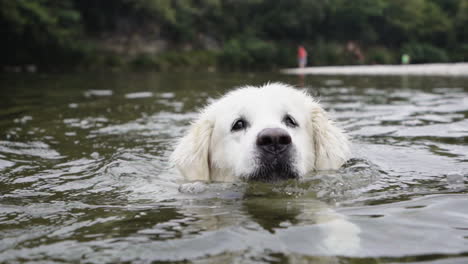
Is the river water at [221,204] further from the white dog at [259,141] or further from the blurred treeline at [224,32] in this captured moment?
the blurred treeline at [224,32]

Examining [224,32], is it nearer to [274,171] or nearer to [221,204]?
[274,171]

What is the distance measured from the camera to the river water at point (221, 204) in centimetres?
254

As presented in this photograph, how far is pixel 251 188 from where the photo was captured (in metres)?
4.07

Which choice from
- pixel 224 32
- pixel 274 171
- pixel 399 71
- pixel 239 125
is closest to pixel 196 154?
pixel 239 125

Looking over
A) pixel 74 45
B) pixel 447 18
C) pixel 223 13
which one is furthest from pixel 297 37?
pixel 74 45

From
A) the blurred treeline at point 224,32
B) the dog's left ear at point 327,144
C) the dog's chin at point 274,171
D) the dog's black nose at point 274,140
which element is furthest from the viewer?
the blurred treeline at point 224,32

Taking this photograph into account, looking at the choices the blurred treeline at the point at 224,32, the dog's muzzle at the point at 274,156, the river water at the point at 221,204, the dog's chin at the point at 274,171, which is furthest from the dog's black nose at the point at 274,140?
the blurred treeline at the point at 224,32

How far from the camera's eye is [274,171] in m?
3.95

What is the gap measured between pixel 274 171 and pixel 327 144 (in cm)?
99

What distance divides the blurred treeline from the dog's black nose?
1062 inches

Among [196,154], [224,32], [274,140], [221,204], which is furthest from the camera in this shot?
[224,32]

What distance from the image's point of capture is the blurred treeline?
3300 centimetres

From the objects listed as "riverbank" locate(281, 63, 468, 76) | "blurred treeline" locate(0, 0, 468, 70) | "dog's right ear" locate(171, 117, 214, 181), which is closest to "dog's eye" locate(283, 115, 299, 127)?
"dog's right ear" locate(171, 117, 214, 181)

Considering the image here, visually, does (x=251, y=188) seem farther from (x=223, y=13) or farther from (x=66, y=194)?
(x=223, y=13)
